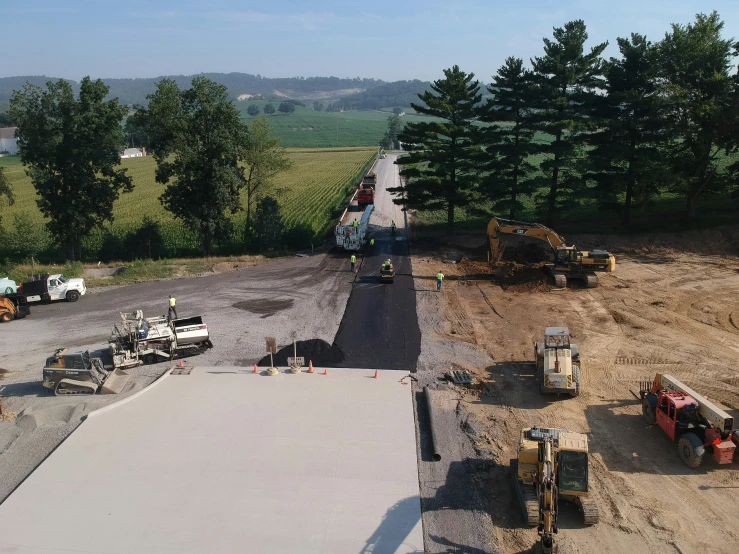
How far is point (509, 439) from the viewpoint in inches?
736

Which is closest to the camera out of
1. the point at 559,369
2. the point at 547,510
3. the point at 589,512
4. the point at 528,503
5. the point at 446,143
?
the point at 547,510

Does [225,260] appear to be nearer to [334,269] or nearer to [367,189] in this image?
[334,269]

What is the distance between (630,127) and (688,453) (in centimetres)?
2827

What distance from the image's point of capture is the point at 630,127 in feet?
129

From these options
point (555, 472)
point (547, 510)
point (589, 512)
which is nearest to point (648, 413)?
point (589, 512)

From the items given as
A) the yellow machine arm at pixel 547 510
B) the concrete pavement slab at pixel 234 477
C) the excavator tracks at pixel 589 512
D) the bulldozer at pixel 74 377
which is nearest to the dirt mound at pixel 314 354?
the concrete pavement slab at pixel 234 477

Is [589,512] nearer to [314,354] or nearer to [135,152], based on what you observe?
[314,354]

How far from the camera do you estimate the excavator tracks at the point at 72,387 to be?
869 inches

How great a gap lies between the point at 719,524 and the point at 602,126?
30.2 metres

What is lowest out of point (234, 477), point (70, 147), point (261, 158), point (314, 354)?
point (234, 477)

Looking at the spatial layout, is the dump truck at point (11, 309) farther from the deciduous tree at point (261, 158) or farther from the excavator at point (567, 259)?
the excavator at point (567, 259)

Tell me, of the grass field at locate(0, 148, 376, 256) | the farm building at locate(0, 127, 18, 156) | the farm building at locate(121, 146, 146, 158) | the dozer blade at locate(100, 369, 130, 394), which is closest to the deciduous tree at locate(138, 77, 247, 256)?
the grass field at locate(0, 148, 376, 256)

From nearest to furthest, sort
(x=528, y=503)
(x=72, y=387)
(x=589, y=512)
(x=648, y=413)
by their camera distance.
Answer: (x=589, y=512)
(x=528, y=503)
(x=648, y=413)
(x=72, y=387)

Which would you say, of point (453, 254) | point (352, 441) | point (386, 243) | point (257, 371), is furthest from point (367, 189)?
point (352, 441)
